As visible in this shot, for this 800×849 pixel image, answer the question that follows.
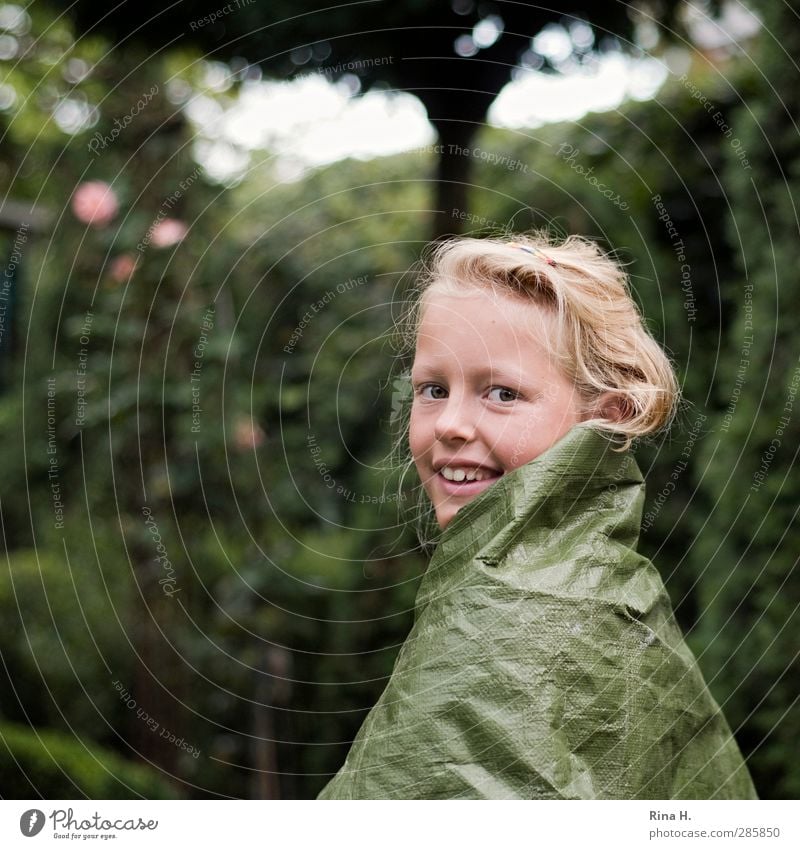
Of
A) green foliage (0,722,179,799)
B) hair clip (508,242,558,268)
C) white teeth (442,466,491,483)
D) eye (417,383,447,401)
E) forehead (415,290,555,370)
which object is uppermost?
hair clip (508,242,558,268)

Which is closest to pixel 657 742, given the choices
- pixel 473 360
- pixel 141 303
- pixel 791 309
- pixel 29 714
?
pixel 473 360

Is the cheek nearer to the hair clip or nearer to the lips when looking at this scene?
the lips

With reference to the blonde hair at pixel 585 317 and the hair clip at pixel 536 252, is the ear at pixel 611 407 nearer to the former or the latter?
the blonde hair at pixel 585 317

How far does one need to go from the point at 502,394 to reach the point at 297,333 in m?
2.00

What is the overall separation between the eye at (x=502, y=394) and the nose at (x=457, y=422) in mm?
28

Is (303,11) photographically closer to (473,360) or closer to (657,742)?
(473,360)

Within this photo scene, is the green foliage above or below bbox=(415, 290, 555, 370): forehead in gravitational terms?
below

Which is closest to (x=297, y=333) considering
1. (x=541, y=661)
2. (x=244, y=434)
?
(x=244, y=434)

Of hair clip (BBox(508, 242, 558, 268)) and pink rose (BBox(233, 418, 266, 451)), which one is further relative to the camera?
pink rose (BBox(233, 418, 266, 451))

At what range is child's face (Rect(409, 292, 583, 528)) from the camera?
0.99 metres

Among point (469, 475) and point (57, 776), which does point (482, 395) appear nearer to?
point (469, 475)

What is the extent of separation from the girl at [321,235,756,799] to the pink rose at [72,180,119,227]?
164 centimetres

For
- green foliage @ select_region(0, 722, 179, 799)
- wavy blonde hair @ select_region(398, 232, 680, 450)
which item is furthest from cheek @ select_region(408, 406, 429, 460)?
green foliage @ select_region(0, 722, 179, 799)

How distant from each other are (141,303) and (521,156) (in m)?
1.20
